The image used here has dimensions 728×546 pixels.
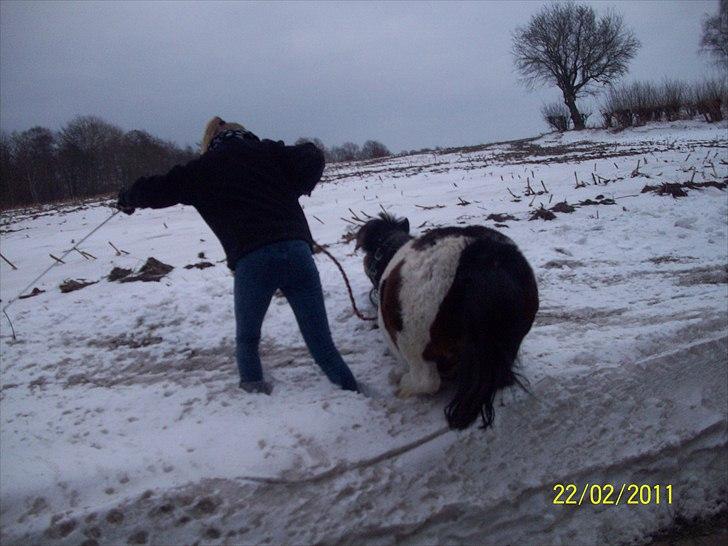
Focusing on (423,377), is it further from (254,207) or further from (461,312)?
(254,207)

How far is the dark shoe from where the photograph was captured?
2.92m

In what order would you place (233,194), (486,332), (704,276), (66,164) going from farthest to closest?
(66,164) < (704,276) < (233,194) < (486,332)

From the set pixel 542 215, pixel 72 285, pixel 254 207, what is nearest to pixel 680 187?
pixel 542 215

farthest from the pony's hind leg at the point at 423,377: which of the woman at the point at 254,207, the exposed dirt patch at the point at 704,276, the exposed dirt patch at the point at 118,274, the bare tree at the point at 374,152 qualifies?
the bare tree at the point at 374,152

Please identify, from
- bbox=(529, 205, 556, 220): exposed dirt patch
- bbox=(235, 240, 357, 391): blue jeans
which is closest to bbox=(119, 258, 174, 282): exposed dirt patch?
bbox=(235, 240, 357, 391): blue jeans

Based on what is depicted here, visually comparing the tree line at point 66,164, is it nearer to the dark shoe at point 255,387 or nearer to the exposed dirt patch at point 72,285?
the exposed dirt patch at point 72,285

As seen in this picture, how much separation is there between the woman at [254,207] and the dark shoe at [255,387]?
0.30 meters

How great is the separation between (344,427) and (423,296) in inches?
36.2

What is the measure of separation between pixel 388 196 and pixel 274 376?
293 inches

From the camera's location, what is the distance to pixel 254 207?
8.22ft

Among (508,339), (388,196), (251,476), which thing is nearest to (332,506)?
(251,476)

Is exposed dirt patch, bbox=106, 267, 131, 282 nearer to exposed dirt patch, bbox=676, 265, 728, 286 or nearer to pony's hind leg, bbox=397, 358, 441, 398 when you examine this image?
Answer: pony's hind leg, bbox=397, 358, 441, 398

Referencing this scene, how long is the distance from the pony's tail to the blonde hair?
1.72 m
